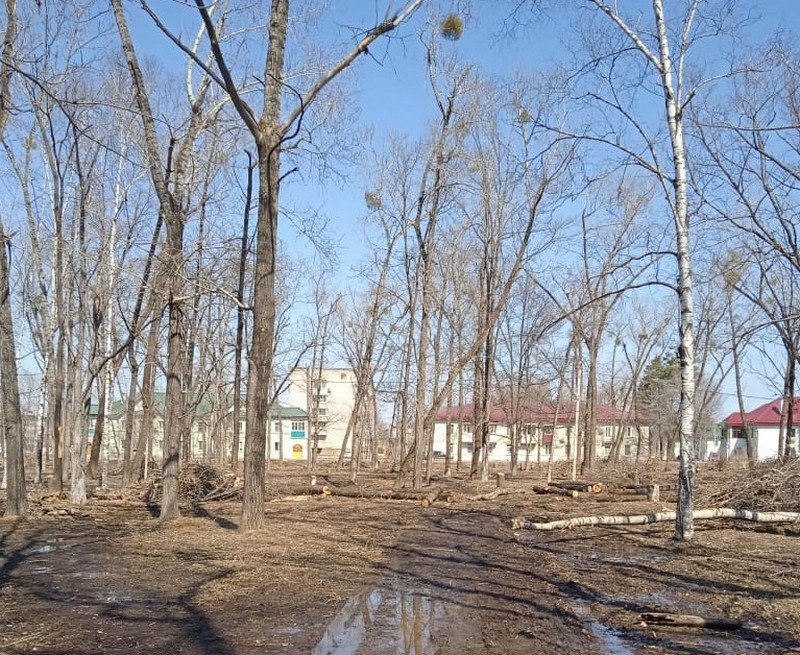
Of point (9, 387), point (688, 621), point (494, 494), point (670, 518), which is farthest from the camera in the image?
point (494, 494)

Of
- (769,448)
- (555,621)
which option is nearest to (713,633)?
(555,621)

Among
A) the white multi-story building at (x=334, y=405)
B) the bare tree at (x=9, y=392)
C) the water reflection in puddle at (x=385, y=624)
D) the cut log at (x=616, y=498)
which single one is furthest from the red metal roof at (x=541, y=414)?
the water reflection in puddle at (x=385, y=624)

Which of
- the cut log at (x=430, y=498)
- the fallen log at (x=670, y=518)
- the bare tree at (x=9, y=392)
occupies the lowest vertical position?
the cut log at (x=430, y=498)

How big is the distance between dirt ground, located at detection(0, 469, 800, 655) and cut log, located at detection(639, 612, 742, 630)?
0.26 ft

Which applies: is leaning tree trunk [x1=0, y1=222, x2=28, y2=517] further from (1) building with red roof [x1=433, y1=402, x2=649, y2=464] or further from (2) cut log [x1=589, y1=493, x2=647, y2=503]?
(1) building with red roof [x1=433, y1=402, x2=649, y2=464]

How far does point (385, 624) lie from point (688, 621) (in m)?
2.58

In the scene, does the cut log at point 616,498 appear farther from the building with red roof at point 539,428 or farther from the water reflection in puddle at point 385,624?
the water reflection in puddle at point 385,624

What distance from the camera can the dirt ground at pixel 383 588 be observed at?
5988 millimetres

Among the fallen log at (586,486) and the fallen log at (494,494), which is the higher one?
the fallen log at (586,486)

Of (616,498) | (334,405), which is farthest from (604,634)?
(334,405)

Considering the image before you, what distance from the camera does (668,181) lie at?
11.5 m

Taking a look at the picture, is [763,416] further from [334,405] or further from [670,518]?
[670,518]

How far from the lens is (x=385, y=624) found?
6.61m

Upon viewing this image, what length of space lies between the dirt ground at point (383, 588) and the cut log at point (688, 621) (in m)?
0.08
